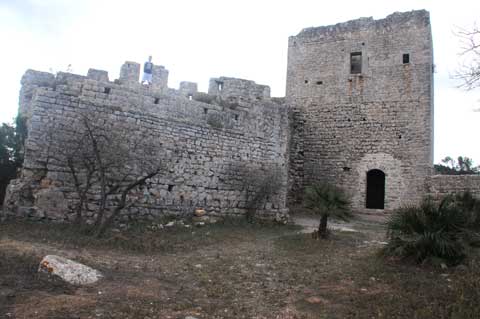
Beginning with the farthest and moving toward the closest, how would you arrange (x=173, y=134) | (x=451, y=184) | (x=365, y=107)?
(x=365, y=107)
(x=451, y=184)
(x=173, y=134)

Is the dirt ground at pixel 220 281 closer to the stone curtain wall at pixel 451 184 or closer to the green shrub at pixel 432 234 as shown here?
the green shrub at pixel 432 234

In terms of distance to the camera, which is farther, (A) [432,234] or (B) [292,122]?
(B) [292,122]

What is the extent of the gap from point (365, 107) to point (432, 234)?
11.5 m

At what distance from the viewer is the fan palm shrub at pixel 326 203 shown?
393 inches

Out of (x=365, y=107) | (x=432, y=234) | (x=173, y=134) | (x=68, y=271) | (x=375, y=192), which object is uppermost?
(x=365, y=107)

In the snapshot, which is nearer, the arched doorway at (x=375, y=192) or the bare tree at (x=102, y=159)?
the bare tree at (x=102, y=159)

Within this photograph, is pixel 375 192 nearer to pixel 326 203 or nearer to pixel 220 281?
pixel 326 203

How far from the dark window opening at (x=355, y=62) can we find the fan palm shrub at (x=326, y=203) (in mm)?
9499

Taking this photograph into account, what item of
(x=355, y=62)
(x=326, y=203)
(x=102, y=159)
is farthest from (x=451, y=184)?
(x=102, y=159)

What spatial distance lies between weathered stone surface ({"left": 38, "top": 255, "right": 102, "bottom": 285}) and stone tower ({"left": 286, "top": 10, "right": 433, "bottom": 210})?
12974mm

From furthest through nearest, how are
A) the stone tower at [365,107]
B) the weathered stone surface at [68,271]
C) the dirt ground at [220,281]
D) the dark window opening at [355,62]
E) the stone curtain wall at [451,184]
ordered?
the dark window opening at [355,62] < the stone tower at [365,107] < the stone curtain wall at [451,184] < the weathered stone surface at [68,271] < the dirt ground at [220,281]

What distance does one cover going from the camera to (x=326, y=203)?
33.3ft

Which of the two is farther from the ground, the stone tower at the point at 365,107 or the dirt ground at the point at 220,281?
the stone tower at the point at 365,107

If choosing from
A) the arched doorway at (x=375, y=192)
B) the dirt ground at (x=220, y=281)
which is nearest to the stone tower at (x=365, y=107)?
the arched doorway at (x=375, y=192)
